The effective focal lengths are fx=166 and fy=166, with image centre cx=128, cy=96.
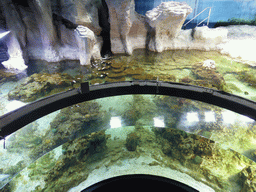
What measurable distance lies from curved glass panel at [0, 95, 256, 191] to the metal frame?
1.14ft

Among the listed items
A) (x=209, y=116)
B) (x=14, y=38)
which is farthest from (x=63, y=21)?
(x=209, y=116)

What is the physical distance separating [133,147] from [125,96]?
4.17 ft

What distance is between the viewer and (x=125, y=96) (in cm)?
302

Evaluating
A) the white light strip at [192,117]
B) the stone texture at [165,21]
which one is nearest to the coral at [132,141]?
the white light strip at [192,117]

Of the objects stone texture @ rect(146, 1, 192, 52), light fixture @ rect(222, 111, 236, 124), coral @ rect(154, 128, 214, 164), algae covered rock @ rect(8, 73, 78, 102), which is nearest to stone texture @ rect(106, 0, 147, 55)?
stone texture @ rect(146, 1, 192, 52)

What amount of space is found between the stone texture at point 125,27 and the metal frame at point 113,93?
587 centimetres

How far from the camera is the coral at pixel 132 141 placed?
3529 millimetres

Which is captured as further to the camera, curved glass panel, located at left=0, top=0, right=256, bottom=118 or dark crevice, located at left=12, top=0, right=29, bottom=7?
dark crevice, located at left=12, top=0, right=29, bottom=7

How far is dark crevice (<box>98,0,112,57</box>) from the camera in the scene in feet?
26.0

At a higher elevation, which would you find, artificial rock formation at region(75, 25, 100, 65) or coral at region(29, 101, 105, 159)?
artificial rock formation at region(75, 25, 100, 65)

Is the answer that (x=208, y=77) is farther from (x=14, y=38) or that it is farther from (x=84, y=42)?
(x=14, y=38)

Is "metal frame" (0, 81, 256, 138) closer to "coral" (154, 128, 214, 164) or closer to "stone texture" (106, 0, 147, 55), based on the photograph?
"coral" (154, 128, 214, 164)

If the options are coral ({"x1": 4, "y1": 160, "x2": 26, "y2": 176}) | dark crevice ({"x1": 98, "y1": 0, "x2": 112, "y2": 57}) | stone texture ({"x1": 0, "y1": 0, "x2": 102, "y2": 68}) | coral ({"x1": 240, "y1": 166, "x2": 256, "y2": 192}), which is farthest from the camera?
dark crevice ({"x1": 98, "y1": 0, "x2": 112, "y2": 57})

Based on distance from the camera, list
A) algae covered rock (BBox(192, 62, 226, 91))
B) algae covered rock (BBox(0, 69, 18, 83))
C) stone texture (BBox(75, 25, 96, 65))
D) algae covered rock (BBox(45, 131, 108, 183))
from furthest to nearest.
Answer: stone texture (BBox(75, 25, 96, 65)), algae covered rock (BBox(0, 69, 18, 83)), algae covered rock (BBox(192, 62, 226, 91)), algae covered rock (BBox(45, 131, 108, 183))
